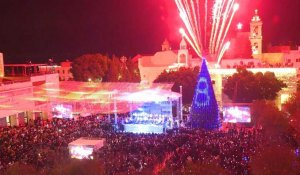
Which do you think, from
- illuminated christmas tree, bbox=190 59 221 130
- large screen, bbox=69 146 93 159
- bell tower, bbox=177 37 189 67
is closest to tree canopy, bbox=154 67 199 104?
bell tower, bbox=177 37 189 67

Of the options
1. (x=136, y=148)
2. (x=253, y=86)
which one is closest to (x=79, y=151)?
(x=136, y=148)

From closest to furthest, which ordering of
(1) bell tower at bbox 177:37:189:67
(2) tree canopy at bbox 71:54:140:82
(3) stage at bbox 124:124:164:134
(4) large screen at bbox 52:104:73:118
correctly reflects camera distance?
(3) stage at bbox 124:124:164:134 → (4) large screen at bbox 52:104:73:118 → (2) tree canopy at bbox 71:54:140:82 → (1) bell tower at bbox 177:37:189:67

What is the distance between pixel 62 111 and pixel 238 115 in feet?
39.0

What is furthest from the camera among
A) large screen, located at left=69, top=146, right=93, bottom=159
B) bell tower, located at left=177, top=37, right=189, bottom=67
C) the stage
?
bell tower, located at left=177, top=37, right=189, bottom=67

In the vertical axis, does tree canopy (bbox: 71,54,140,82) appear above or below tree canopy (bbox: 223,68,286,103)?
above

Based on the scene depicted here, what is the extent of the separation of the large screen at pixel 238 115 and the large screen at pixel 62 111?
10.4 m

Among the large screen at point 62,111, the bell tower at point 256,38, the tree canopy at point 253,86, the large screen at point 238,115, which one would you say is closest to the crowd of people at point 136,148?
the large screen at point 238,115

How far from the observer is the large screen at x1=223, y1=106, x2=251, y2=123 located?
Result: 77.4 feet

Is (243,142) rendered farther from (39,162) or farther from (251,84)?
(251,84)

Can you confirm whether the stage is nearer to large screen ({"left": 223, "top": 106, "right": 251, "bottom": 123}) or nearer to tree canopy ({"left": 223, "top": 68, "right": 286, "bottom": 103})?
large screen ({"left": 223, "top": 106, "right": 251, "bottom": 123})

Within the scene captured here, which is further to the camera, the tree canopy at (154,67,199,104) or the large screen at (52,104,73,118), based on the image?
the tree canopy at (154,67,199,104)

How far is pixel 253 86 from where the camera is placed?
3053 cm

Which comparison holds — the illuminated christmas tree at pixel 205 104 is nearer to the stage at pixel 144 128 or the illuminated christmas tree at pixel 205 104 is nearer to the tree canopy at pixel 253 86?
the stage at pixel 144 128

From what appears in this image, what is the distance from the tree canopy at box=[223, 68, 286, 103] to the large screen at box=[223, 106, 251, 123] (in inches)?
290
